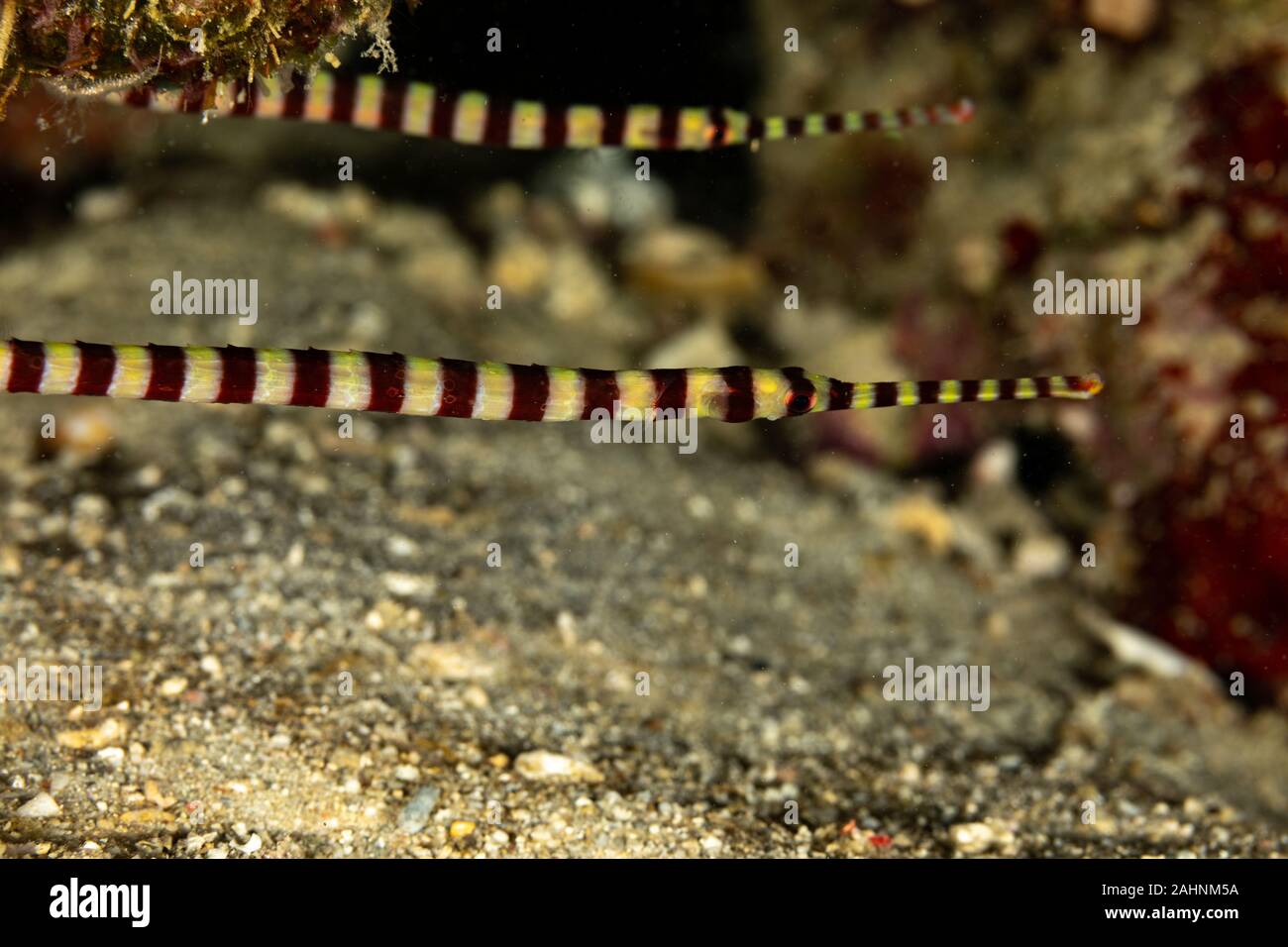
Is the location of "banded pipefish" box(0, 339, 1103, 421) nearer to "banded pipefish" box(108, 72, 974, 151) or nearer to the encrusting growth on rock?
the encrusting growth on rock

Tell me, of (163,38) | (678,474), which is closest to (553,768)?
(163,38)

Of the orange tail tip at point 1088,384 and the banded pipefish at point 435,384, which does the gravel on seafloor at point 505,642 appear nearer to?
the banded pipefish at point 435,384

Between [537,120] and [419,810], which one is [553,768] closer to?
[419,810]

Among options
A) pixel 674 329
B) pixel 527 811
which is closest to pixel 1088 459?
pixel 674 329

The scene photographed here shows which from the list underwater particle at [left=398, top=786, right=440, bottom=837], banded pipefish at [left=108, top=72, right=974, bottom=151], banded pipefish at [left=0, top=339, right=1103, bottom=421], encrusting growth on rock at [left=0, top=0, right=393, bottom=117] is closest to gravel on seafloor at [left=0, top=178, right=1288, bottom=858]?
underwater particle at [left=398, top=786, right=440, bottom=837]
